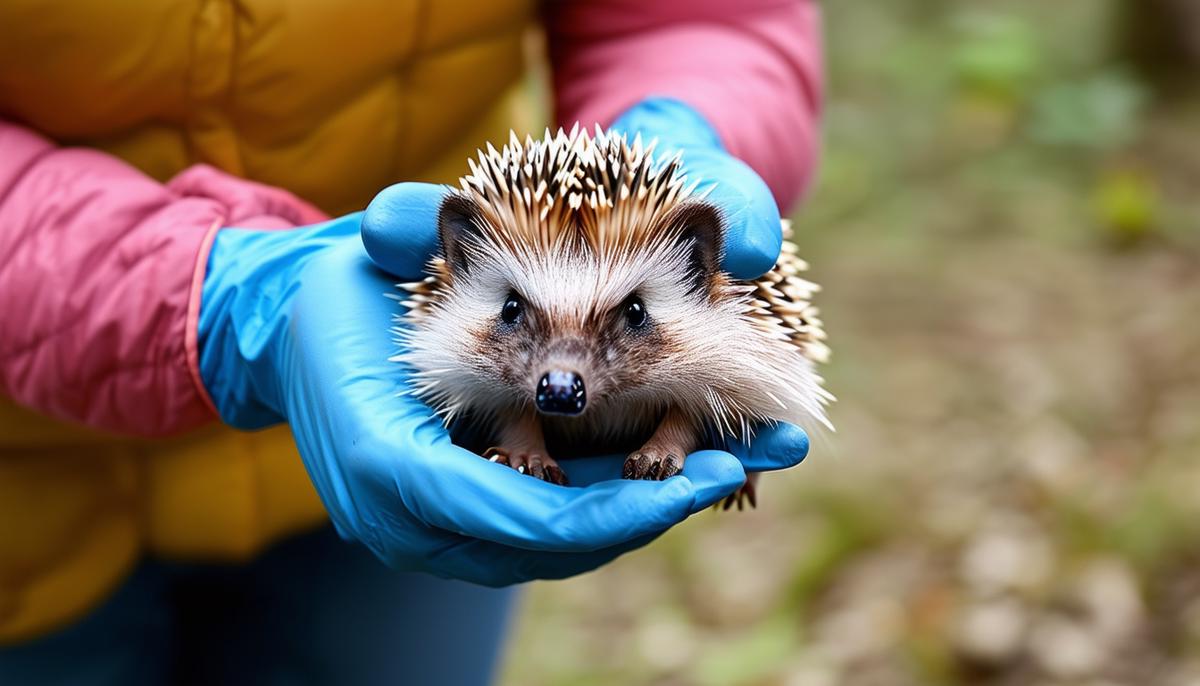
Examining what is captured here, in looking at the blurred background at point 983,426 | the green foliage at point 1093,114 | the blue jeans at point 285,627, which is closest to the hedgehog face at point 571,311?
the blue jeans at point 285,627

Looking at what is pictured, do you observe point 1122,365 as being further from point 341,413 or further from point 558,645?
point 341,413

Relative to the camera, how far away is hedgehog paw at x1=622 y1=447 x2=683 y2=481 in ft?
5.16

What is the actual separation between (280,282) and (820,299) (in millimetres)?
3594

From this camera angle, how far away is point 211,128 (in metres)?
1.93

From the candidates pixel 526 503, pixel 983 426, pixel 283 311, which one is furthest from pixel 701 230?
pixel 983 426

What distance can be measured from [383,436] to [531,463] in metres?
0.20

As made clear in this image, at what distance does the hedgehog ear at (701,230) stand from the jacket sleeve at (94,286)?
0.67 metres

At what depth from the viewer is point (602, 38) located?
231 centimetres

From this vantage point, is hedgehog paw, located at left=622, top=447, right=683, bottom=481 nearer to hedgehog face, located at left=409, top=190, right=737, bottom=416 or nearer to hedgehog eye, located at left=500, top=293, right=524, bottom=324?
hedgehog face, located at left=409, top=190, right=737, bottom=416

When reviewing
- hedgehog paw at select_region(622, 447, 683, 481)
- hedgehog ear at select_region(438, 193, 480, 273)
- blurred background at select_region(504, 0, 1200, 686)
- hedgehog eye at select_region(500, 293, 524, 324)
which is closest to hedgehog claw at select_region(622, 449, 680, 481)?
hedgehog paw at select_region(622, 447, 683, 481)

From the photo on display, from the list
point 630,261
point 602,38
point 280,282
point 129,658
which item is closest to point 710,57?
point 602,38

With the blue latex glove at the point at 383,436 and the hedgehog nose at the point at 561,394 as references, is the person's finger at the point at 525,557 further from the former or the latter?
the hedgehog nose at the point at 561,394

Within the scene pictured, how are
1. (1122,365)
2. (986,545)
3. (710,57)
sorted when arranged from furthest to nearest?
1. (1122,365)
2. (986,545)
3. (710,57)

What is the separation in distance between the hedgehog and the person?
0.05 m
